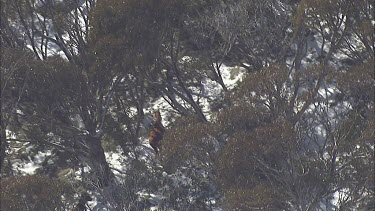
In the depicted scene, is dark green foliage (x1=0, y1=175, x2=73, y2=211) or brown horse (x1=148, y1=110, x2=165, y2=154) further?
brown horse (x1=148, y1=110, x2=165, y2=154)

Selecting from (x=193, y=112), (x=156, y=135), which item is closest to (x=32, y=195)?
(x=156, y=135)

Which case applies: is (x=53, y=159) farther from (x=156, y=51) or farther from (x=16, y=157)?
(x=156, y=51)

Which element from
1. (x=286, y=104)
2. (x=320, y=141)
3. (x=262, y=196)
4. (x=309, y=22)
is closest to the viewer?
(x=262, y=196)

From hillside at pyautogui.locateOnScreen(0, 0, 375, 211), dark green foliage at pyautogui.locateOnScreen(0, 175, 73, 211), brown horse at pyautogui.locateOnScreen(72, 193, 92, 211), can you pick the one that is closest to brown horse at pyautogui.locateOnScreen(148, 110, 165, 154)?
hillside at pyautogui.locateOnScreen(0, 0, 375, 211)

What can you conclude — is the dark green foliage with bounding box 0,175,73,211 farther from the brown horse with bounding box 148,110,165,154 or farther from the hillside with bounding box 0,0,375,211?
the brown horse with bounding box 148,110,165,154

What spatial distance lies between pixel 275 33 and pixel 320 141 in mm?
5530

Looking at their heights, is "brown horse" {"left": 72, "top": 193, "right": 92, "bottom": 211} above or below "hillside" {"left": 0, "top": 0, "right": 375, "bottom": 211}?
below

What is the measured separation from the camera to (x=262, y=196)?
717 inches

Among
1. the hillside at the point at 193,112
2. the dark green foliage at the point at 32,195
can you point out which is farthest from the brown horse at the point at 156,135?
the dark green foliage at the point at 32,195

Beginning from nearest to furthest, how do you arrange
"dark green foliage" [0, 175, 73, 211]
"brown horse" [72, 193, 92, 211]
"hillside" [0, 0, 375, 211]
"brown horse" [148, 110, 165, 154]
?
"hillside" [0, 0, 375, 211], "dark green foliage" [0, 175, 73, 211], "brown horse" [72, 193, 92, 211], "brown horse" [148, 110, 165, 154]

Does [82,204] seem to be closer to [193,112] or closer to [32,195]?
[32,195]

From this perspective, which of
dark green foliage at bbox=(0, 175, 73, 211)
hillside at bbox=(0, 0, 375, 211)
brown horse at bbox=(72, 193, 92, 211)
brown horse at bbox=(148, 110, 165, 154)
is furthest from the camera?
brown horse at bbox=(148, 110, 165, 154)

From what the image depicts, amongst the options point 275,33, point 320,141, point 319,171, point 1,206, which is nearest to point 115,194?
point 1,206

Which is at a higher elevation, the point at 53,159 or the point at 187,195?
the point at 53,159
